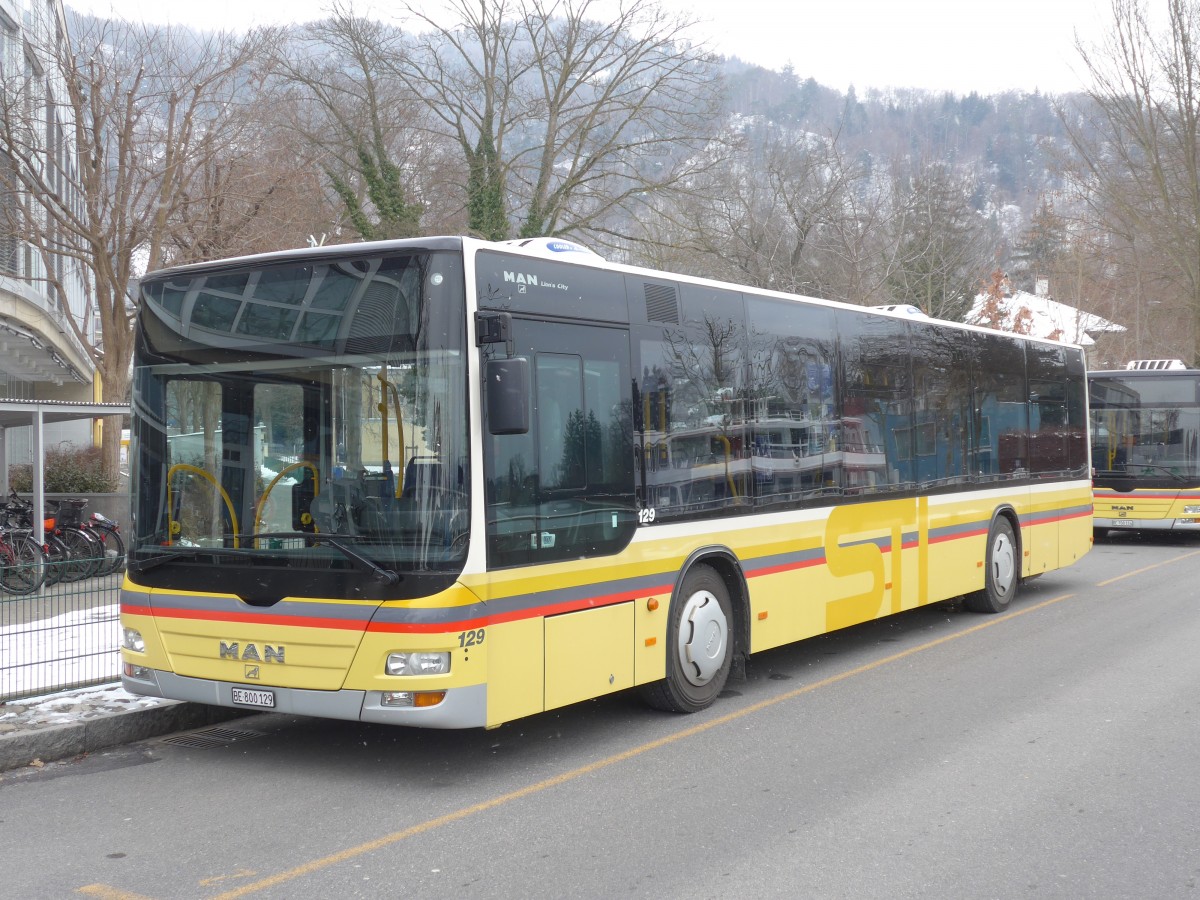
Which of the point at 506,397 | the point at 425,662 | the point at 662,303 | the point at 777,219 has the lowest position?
Answer: the point at 425,662

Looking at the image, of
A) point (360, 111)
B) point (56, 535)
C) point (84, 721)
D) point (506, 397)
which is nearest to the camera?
point (506, 397)

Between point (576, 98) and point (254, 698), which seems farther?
point (576, 98)

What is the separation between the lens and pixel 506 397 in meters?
6.37

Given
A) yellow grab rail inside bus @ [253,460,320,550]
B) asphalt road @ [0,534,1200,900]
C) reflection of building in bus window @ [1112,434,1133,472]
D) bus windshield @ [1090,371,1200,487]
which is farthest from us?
reflection of building in bus window @ [1112,434,1133,472]

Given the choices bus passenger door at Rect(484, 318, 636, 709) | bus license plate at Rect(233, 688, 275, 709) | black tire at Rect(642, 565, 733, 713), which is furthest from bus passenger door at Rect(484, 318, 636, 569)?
bus license plate at Rect(233, 688, 275, 709)

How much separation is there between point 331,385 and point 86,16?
15.4 meters

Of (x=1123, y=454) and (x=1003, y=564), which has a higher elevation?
(x=1123, y=454)

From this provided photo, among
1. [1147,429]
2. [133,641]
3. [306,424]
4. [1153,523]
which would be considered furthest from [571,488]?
[1147,429]

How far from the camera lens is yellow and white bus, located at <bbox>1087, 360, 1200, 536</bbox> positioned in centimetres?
2100

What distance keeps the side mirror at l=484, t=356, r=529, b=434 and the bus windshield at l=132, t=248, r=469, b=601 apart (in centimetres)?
18

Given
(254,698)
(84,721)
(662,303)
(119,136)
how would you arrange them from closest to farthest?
(254,698) < (84,721) < (662,303) < (119,136)

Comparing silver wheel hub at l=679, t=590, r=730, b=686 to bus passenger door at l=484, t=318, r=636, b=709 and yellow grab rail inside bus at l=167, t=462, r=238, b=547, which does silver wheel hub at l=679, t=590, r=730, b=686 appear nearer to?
bus passenger door at l=484, t=318, r=636, b=709

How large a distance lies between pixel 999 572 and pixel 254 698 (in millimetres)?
8892

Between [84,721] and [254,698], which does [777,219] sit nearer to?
[84,721]
